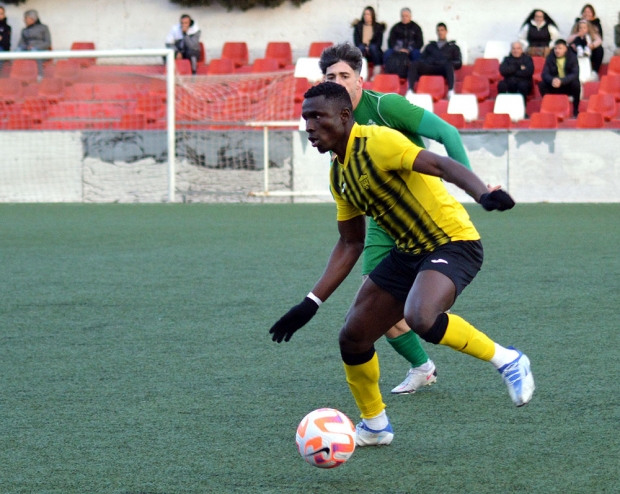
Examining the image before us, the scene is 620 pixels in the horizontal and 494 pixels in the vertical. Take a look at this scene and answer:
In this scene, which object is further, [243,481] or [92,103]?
[92,103]

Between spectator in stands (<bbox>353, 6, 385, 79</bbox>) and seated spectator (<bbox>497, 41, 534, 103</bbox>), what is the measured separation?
2.44 metres

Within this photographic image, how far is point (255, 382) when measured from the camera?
496 centimetres

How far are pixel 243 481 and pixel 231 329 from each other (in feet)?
9.54

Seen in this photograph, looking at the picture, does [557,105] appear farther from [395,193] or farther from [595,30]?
[395,193]

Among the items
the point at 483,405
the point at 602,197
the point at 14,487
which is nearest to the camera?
the point at 14,487

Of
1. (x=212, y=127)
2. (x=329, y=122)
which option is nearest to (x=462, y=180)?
(x=329, y=122)

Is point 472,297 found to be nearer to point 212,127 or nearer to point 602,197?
point 602,197

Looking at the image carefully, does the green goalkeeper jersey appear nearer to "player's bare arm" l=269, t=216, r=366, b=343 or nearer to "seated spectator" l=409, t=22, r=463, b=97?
"player's bare arm" l=269, t=216, r=366, b=343

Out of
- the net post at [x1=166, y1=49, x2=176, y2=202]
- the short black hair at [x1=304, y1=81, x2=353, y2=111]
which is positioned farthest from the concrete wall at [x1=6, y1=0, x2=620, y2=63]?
the short black hair at [x1=304, y1=81, x2=353, y2=111]

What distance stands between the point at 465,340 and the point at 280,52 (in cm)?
1758

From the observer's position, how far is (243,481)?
3.46m

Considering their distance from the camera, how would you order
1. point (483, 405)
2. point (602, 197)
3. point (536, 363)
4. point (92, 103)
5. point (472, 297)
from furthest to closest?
point (92, 103)
point (602, 197)
point (472, 297)
point (536, 363)
point (483, 405)

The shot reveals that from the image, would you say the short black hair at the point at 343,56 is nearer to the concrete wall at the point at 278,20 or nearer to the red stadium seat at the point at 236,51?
the red stadium seat at the point at 236,51

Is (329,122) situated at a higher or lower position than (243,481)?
higher
